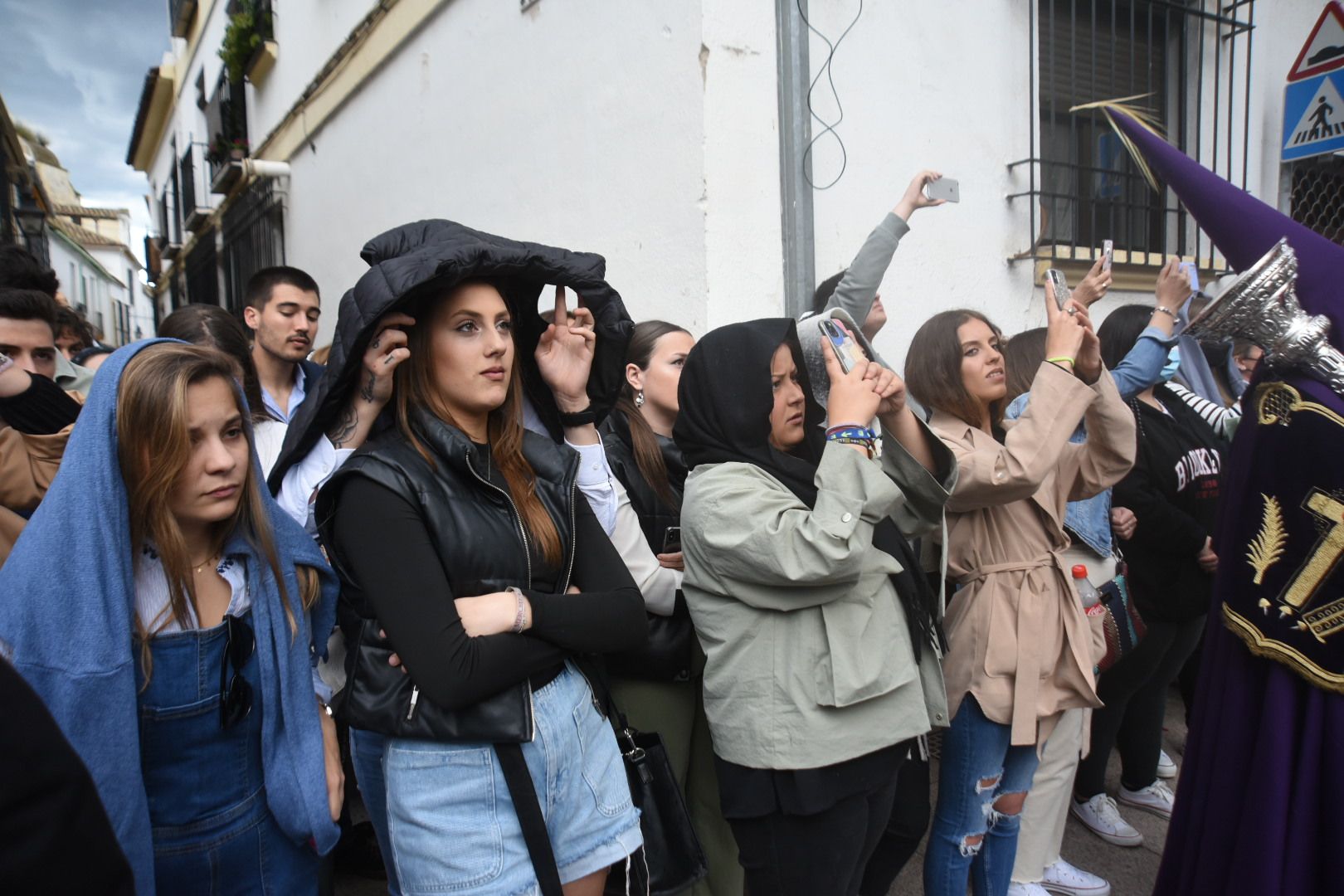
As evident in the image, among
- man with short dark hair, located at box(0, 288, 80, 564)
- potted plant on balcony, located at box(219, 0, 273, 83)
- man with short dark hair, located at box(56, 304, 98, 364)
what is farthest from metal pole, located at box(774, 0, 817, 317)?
potted plant on balcony, located at box(219, 0, 273, 83)

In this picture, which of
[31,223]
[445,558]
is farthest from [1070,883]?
[31,223]

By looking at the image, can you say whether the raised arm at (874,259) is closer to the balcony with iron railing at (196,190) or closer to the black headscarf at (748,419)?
the black headscarf at (748,419)

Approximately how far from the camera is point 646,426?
2717 mm

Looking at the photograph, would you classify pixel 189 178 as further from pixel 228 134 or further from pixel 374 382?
pixel 374 382

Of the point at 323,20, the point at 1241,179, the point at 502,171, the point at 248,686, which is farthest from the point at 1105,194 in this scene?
the point at 323,20

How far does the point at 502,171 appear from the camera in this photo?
16.3 feet

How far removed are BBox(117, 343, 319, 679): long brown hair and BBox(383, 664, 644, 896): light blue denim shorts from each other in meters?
0.49

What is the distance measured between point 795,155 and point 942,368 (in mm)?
1320

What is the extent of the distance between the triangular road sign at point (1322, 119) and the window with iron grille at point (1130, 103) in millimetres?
267

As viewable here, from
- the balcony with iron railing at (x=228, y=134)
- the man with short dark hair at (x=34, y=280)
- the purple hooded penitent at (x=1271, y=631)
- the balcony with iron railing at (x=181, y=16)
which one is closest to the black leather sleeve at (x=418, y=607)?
the purple hooded penitent at (x=1271, y=631)

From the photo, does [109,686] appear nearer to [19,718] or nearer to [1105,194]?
[19,718]

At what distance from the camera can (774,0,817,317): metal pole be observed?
352cm

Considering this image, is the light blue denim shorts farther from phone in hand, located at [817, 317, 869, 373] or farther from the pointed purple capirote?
the pointed purple capirote

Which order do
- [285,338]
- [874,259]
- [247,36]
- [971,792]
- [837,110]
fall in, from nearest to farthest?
[971,792] < [874,259] < [837,110] < [285,338] < [247,36]
